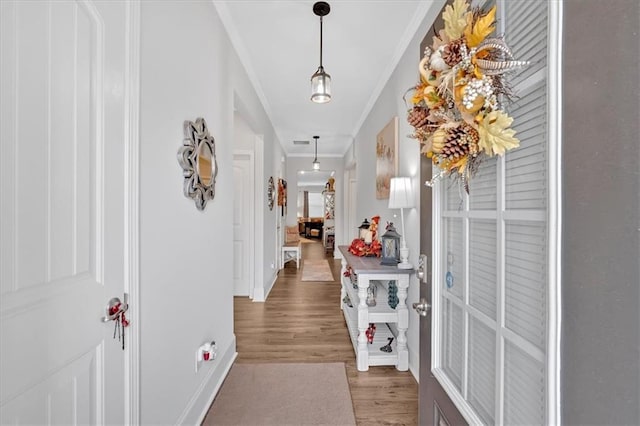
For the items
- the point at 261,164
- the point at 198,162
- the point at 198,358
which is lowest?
the point at 198,358

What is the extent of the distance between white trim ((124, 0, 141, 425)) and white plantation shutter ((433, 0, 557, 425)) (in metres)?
1.12

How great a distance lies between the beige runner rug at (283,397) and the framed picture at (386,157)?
1748 millimetres

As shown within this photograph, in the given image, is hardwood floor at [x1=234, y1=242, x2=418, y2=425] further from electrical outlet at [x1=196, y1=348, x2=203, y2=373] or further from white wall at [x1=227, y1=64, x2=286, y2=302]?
electrical outlet at [x1=196, y1=348, x2=203, y2=373]

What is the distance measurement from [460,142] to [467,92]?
120 mm

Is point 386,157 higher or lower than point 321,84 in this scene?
lower

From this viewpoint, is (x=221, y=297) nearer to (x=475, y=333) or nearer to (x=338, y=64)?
(x=475, y=333)

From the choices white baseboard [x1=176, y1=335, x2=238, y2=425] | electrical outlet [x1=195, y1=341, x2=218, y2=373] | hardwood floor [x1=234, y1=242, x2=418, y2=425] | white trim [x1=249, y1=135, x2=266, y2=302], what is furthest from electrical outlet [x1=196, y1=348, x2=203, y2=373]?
white trim [x1=249, y1=135, x2=266, y2=302]

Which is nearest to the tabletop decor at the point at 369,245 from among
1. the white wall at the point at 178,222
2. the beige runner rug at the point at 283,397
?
the beige runner rug at the point at 283,397

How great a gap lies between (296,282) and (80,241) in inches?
177

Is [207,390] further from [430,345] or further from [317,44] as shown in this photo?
[317,44]

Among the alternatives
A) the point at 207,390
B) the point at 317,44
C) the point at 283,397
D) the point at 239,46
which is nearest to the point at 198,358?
the point at 207,390

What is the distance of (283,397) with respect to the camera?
206 cm

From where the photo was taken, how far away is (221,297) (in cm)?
224
